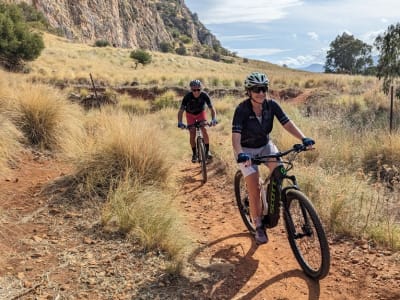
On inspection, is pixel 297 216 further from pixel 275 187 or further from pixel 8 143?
pixel 8 143

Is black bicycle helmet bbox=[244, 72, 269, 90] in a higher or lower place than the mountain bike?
higher

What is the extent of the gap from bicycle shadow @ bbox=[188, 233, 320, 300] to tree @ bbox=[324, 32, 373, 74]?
65125 millimetres

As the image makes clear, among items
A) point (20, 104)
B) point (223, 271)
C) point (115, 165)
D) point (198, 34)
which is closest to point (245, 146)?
point (223, 271)

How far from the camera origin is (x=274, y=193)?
4.19 metres

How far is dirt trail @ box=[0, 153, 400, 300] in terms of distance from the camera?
3.79 m

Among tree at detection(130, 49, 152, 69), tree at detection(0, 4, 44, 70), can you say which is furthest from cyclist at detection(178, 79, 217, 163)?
tree at detection(130, 49, 152, 69)

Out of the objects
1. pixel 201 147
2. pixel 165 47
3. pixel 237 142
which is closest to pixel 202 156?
pixel 201 147

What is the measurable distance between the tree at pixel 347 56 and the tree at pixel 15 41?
169ft

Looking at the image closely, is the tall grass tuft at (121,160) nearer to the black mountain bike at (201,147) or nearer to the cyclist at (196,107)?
the black mountain bike at (201,147)

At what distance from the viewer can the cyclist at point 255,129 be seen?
4316 mm

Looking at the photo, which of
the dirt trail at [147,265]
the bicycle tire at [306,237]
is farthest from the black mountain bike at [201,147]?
the bicycle tire at [306,237]

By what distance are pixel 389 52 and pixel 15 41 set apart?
22.8 meters

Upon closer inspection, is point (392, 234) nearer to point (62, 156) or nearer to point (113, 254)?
point (113, 254)

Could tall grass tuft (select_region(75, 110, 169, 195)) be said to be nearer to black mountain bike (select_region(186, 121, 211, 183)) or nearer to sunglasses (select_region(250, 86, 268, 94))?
black mountain bike (select_region(186, 121, 211, 183))
